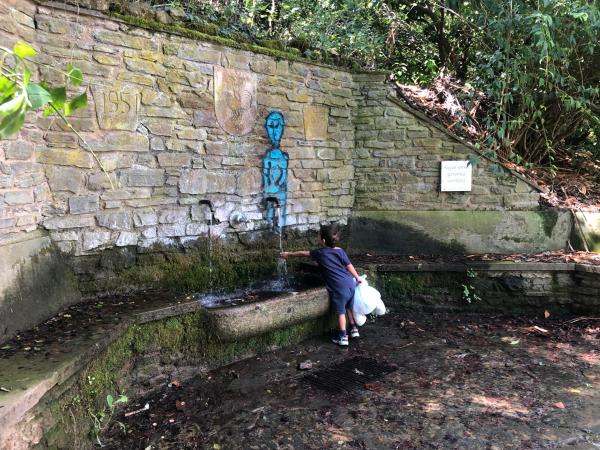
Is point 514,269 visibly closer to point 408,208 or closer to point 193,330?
point 408,208

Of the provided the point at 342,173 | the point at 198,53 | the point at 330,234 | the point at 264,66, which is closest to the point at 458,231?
the point at 342,173

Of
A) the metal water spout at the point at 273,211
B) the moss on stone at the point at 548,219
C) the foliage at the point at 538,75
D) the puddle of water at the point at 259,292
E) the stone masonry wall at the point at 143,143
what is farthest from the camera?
the moss on stone at the point at 548,219

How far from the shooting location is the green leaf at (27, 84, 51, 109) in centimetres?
103

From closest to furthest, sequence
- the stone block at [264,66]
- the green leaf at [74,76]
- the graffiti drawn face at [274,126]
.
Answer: the green leaf at [74,76] < the stone block at [264,66] < the graffiti drawn face at [274,126]

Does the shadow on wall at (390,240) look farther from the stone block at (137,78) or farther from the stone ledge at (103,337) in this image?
the stone block at (137,78)

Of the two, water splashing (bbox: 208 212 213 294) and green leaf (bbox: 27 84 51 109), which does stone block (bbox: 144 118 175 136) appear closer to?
water splashing (bbox: 208 212 213 294)

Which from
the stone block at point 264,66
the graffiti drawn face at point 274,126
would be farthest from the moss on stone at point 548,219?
the stone block at point 264,66

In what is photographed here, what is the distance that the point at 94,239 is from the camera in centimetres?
358

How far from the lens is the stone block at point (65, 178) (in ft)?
10.9

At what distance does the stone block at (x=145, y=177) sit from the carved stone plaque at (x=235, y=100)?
2.78ft

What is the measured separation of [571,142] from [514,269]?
2840 millimetres

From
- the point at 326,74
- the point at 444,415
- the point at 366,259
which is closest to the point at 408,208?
the point at 366,259

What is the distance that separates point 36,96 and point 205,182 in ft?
10.8

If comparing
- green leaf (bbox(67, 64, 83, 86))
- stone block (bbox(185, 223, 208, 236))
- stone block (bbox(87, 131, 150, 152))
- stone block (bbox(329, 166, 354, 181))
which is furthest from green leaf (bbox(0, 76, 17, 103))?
stone block (bbox(329, 166, 354, 181))
